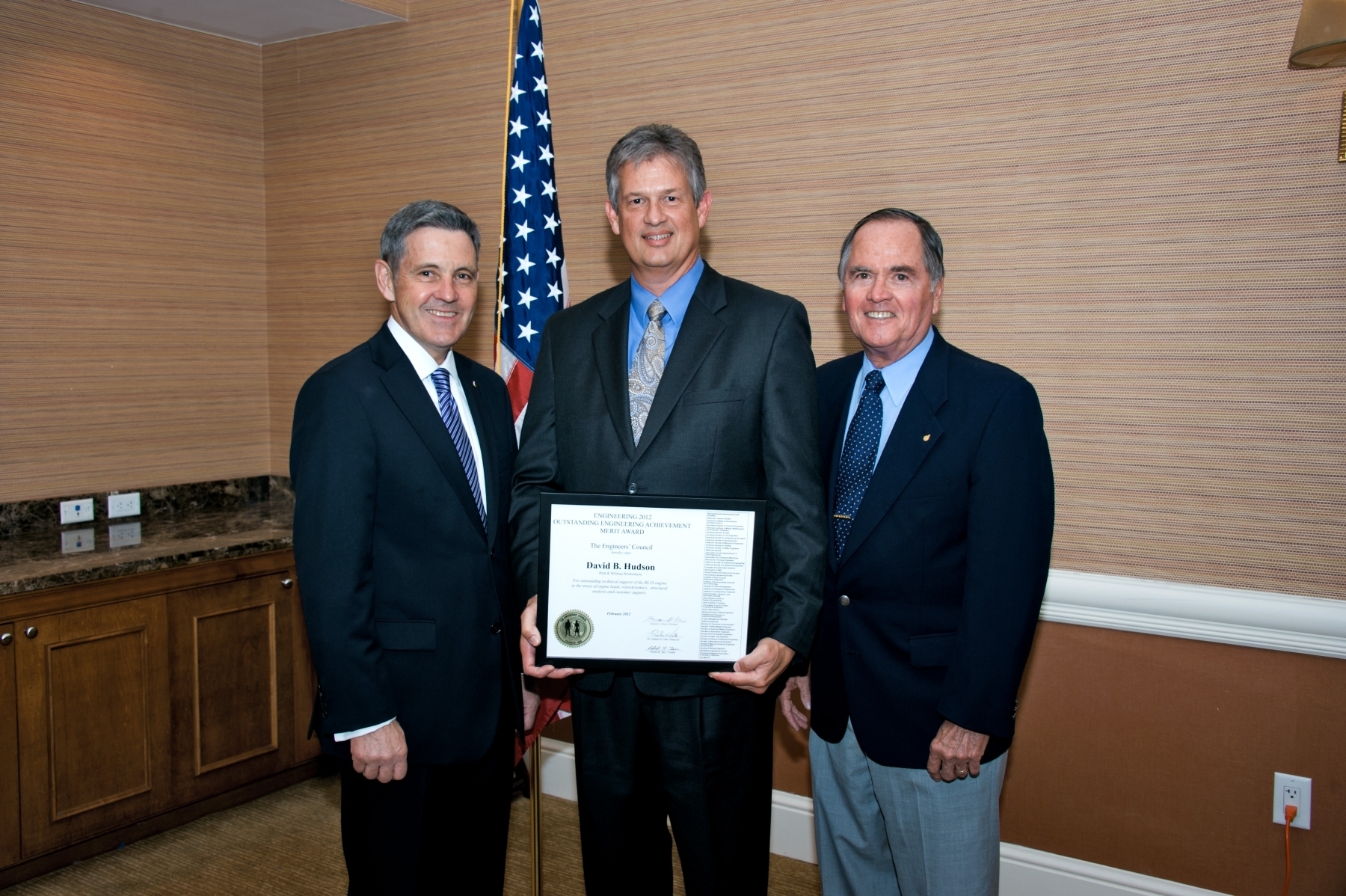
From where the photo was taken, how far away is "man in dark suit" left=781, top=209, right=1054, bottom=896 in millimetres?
1832

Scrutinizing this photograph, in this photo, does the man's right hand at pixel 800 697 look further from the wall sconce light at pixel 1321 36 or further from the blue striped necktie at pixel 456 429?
the wall sconce light at pixel 1321 36

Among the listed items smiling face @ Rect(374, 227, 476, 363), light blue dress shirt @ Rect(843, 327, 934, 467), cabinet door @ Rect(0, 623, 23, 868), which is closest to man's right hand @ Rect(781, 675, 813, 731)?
light blue dress shirt @ Rect(843, 327, 934, 467)

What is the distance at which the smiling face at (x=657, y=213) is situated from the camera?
1.87 m

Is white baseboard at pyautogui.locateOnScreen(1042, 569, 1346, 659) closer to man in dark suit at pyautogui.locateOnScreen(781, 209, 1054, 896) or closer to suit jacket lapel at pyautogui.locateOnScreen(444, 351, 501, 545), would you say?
man in dark suit at pyautogui.locateOnScreen(781, 209, 1054, 896)

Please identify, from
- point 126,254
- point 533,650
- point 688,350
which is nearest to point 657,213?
point 688,350

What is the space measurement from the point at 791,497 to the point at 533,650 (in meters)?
0.57

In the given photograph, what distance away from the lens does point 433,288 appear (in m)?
2.04

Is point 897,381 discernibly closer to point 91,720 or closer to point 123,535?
point 91,720

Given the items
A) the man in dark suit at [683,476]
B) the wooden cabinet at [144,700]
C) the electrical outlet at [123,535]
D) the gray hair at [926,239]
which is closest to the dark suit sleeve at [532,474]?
the man in dark suit at [683,476]

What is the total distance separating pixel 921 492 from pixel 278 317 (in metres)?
3.22

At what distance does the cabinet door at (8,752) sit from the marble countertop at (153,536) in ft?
0.58

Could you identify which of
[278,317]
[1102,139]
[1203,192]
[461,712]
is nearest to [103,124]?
[278,317]

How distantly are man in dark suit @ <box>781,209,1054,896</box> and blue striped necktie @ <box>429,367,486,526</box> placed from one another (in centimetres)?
76

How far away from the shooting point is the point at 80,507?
3502 millimetres
